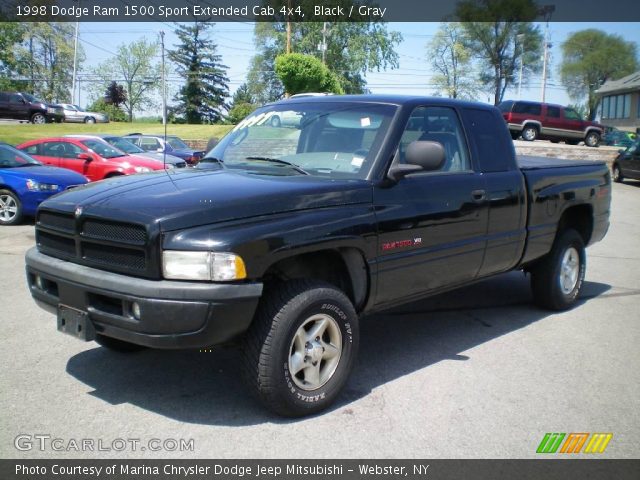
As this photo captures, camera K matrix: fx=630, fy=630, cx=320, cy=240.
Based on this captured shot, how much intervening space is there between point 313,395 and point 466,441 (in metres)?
Answer: 0.91

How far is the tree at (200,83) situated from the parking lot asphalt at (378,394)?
213ft

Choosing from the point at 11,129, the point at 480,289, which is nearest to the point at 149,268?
the point at 480,289

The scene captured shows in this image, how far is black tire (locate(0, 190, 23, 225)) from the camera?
1097 cm

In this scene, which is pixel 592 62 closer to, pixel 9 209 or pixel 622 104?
pixel 622 104

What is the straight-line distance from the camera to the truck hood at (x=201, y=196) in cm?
339

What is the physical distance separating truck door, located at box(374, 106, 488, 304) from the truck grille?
1.54 metres

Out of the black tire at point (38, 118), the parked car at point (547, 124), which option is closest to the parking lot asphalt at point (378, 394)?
the parked car at point (547, 124)

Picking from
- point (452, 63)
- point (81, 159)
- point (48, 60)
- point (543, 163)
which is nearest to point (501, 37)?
point (452, 63)

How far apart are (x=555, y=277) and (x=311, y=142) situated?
3013 mm

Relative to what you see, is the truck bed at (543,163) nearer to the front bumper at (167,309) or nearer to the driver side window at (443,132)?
the driver side window at (443,132)

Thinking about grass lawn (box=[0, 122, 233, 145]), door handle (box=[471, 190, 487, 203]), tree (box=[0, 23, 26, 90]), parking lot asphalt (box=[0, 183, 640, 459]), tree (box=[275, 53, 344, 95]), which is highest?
tree (box=[0, 23, 26, 90])

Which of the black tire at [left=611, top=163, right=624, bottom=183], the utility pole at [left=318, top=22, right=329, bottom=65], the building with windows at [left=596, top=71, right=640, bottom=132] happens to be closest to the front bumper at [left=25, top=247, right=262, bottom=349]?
the black tire at [left=611, top=163, right=624, bottom=183]

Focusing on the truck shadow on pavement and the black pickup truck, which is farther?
the truck shadow on pavement

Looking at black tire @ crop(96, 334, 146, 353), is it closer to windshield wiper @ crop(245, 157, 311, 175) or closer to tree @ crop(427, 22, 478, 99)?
windshield wiper @ crop(245, 157, 311, 175)
